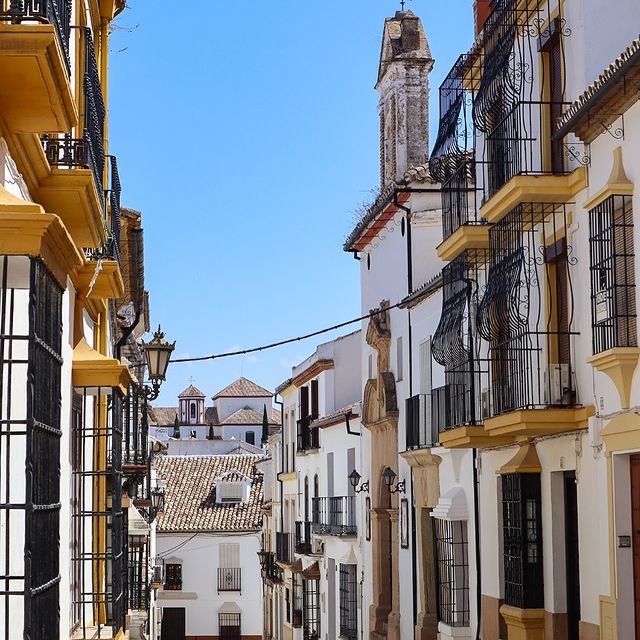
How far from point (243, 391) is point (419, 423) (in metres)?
87.5

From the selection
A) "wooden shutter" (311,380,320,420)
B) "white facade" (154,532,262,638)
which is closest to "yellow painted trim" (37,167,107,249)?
"wooden shutter" (311,380,320,420)

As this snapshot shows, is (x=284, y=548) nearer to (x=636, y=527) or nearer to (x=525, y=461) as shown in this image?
(x=525, y=461)

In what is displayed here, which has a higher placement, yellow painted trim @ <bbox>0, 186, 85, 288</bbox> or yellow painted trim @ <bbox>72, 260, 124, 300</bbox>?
yellow painted trim @ <bbox>72, 260, 124, 300</bbox>

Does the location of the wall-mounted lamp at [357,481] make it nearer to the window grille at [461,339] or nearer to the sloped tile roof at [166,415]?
the window grille at [461,339]

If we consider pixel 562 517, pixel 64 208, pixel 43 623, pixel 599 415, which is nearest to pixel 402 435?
pixel 562 517

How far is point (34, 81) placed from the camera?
255 inches

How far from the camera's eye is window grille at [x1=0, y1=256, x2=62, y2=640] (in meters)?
6.19

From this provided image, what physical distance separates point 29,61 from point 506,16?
936 cm

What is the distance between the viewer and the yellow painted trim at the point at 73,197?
8516mm

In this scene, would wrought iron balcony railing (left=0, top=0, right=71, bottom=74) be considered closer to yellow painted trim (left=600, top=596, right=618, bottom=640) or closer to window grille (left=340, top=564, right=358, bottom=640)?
yellow painted trim (left=600, top=596, right=618, bottom=640)

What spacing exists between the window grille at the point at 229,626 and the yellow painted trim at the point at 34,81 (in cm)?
4885

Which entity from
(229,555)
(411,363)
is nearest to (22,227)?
(411,363)

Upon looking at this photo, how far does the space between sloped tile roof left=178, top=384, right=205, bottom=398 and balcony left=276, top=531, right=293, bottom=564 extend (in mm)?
73425

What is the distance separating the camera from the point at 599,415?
1243 cm
